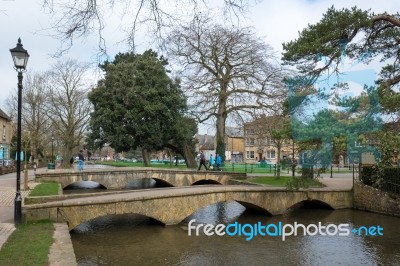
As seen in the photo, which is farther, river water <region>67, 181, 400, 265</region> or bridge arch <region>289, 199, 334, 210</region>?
bridge arch <region>289, 199, 334, 210</region>

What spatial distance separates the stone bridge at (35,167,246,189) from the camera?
26.4 meters

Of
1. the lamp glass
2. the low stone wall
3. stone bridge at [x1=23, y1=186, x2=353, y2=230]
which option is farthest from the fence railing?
the lamp glass

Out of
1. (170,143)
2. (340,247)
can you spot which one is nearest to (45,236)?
(340,247)

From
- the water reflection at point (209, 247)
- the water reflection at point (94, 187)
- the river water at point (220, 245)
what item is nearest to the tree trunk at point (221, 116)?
the water reflection at point (94, 187)

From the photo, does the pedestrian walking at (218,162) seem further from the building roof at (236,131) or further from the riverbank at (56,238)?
the riverbank at (56,238)

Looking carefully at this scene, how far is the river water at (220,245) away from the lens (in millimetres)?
11039

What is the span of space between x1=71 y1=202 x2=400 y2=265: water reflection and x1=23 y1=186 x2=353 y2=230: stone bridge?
724mm

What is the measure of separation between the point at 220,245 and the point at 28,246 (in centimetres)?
608

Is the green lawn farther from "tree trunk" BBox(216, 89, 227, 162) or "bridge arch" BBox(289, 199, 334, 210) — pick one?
"tree trunk" BBox(216, 89, 227, 162)

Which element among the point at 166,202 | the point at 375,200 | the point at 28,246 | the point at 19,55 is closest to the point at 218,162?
the point at 375,200

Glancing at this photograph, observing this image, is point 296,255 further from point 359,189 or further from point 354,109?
point 359,189

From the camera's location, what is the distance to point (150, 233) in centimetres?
1446

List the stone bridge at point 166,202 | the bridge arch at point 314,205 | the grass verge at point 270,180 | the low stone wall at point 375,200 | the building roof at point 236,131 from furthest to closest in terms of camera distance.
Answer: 1. the building roof at point 236,131
2. the grass verge at point 270,180
3. the bridge arch at point 314,205
4. the low stone wall at point 375,200
5. the stone bridge at point 166,202

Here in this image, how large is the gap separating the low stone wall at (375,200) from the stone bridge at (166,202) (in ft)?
1.83
